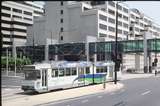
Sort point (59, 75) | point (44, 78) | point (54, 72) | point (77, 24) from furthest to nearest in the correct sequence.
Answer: point (77, 24), point (59, 75), point (54, 72), point (44, 78)

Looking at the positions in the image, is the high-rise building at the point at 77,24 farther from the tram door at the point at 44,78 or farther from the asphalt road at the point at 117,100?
the asphalt road at the point at 117,100

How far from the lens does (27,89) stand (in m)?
34.6

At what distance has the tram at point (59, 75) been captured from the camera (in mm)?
34312

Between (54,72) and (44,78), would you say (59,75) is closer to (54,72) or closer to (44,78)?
(54,72)

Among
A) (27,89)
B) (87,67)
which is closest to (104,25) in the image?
(87,67)

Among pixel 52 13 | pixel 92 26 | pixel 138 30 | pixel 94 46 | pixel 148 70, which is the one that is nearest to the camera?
pixel 148 70

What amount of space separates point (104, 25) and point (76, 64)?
89.0 m

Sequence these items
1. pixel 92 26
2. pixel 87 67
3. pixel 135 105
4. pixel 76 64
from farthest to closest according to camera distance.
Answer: pixel 92 26 < pixel 87 67 < pixel 76 64 < pixel 135 105

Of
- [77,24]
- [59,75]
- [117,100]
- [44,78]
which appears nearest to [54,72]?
[59,75]

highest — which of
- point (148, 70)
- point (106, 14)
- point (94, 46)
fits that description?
point (106, 14)

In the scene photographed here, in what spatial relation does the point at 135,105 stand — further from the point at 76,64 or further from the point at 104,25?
the point at 104,25

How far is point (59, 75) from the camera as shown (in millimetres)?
37250

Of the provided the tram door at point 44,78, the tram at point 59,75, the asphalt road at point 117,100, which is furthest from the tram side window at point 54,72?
the asphalt road at point 117,100

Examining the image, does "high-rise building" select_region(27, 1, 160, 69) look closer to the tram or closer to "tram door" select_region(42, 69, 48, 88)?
the tram
